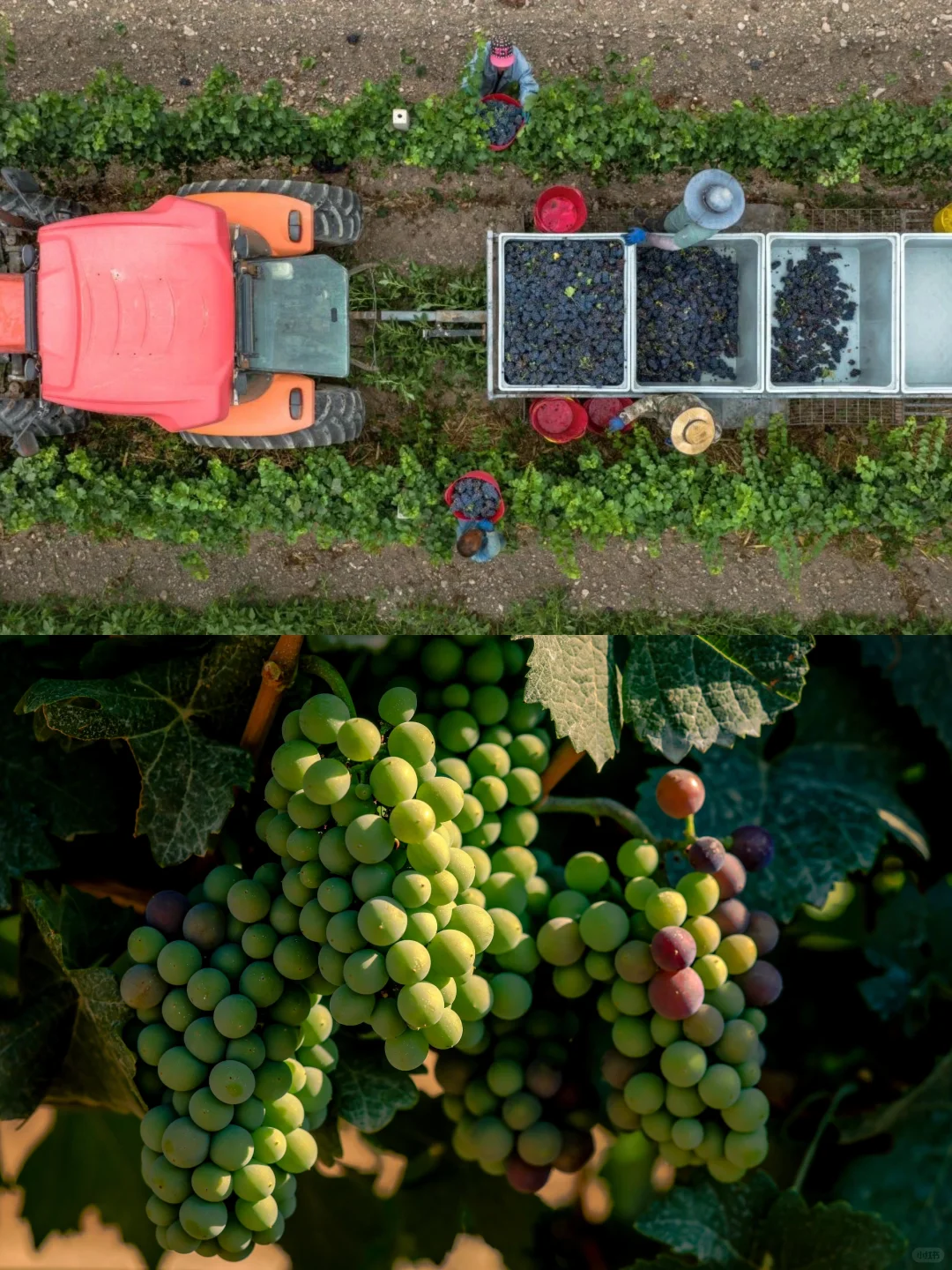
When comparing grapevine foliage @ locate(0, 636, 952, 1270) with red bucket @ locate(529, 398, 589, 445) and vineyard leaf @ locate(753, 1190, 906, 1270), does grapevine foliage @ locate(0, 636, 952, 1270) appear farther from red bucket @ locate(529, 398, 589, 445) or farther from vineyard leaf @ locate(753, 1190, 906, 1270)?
red bucket @ locate(529, 398, 589, 445)

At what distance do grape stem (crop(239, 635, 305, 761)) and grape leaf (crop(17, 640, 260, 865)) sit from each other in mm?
47

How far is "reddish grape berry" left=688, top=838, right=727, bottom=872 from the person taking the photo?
8.72ft

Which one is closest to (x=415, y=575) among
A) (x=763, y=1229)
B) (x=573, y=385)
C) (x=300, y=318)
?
(x=573, y=385)

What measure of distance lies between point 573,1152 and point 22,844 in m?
1.39

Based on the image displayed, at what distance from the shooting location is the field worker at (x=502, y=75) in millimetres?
3557

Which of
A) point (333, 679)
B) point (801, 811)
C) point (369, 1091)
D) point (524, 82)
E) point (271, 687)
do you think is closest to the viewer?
point (333, 679)

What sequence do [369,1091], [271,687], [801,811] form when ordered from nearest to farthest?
[271,687] → [369,1091] → [801,811]

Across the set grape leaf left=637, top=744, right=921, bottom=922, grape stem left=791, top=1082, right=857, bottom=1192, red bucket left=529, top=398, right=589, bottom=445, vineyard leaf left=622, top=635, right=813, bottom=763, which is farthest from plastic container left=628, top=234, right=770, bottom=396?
grape stem left=791, top=1082, right=857, bottom=1192

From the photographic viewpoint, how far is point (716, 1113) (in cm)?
265

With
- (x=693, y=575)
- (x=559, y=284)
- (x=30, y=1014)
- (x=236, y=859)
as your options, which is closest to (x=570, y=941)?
(x=236, y=859)

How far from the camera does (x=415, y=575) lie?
3906 millimetres

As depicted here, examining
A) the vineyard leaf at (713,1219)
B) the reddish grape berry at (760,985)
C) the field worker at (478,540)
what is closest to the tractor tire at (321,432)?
the field worker at (478,540)

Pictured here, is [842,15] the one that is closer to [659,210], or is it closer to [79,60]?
[659,210]

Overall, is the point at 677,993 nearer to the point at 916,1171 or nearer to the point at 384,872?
the point at 384,872
